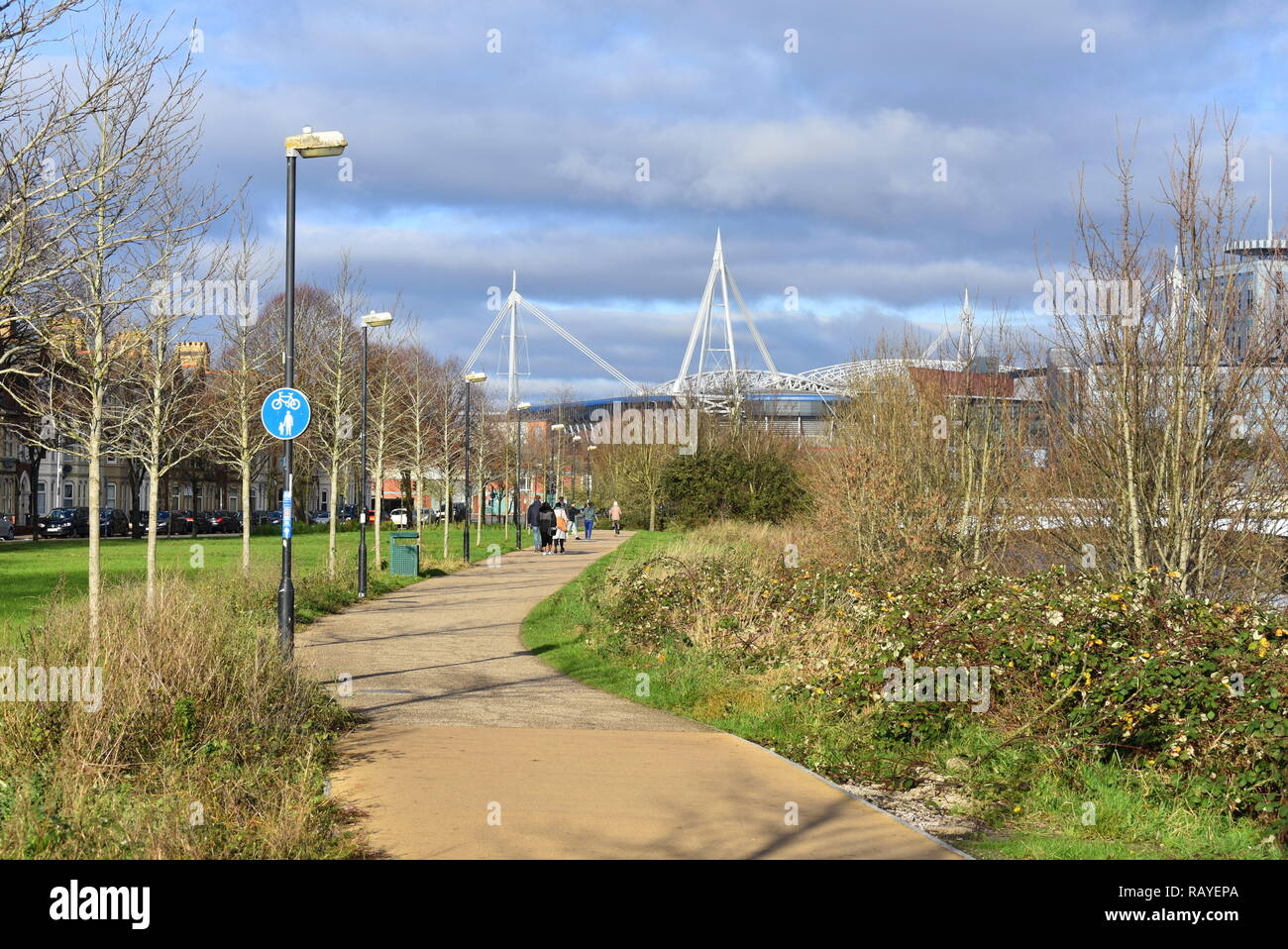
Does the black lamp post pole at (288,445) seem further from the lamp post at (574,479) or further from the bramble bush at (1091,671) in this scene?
the lamp post at (574,479)

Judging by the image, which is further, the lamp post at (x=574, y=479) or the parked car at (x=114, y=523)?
the lamp post at (x=574, y=479)

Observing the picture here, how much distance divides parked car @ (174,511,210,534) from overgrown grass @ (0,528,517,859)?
53173mm

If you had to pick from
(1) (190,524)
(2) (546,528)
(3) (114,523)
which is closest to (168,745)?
(2) (546,528)

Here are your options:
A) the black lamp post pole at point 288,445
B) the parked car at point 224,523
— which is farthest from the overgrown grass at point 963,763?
the parked car at point 224,523

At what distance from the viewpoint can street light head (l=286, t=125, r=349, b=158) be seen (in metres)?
13.2

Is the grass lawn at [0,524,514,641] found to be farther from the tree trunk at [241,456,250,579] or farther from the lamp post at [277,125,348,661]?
the lamp post at [277,125,348,661]

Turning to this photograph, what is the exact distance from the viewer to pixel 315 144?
1334 cm

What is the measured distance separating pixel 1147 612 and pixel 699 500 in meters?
34.4

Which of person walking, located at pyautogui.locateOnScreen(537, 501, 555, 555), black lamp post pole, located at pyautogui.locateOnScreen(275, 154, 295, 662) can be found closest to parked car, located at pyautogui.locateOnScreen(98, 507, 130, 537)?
person walking, located at pyautogui.locateOnScreen(537, 501, 555, 555)

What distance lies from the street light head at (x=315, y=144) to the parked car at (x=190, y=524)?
49.2 metres

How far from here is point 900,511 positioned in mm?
19484

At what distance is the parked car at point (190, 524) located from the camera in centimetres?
6094
